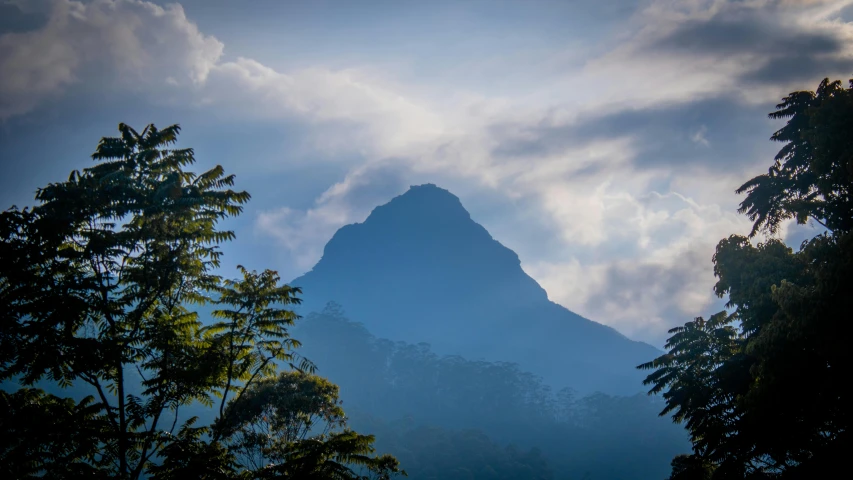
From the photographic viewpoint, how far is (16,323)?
9.59 m

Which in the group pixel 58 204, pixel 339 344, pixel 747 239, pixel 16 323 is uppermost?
pixel 339 344

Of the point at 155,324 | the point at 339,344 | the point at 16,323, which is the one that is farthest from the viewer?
the point at 339,344

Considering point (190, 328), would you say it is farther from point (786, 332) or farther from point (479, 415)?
point (479, 415)

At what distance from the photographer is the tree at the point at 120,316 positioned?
966 centimetres

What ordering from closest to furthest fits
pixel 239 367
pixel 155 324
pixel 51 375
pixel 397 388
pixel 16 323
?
pixel 16 323 → pixel 51 375 → pixel 155 324 → pixel 239 367 → pixel 397 388

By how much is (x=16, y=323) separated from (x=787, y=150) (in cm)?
2525

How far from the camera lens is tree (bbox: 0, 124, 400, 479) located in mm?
9664

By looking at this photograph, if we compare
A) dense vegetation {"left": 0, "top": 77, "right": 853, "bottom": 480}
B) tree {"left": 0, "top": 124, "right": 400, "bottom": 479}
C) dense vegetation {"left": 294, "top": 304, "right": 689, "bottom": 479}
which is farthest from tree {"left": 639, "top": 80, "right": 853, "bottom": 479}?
dense vegetation {"left": 294, "top": 304, "right": 689, "bottom": 479}

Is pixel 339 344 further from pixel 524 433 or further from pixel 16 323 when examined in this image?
pixel 16 323

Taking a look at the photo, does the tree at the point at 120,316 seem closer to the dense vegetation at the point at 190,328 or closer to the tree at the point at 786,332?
the dense vegetation at the point at 190,328

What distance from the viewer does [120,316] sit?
37.0ft

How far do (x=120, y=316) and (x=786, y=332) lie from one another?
1485cm

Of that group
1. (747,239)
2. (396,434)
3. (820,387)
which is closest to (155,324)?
(820,387)

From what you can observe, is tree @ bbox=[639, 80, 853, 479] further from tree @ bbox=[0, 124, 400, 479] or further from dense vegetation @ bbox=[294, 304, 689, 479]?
dense vegetation @ bbox=[294, 304, 689, 479]
